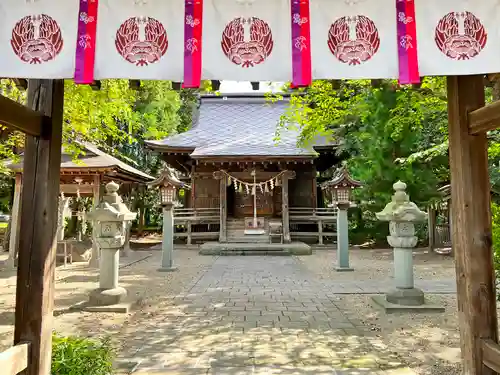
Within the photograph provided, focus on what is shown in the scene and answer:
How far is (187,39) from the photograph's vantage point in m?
2.64

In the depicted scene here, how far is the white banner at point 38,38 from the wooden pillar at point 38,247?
276mm

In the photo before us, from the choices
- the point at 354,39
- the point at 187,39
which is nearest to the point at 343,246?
the point at 354,39

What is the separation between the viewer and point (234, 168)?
53.6 ft

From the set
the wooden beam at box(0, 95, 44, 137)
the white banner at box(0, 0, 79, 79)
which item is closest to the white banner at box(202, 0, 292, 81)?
the white banner at box(0, 0, 79, 79)

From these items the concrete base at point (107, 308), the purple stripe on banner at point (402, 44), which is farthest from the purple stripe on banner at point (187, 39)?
the concrete base at point (107, 308)

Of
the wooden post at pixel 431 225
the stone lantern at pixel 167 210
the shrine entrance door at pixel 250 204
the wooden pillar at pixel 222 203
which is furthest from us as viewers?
the shrine entrance door at pixel 250 204

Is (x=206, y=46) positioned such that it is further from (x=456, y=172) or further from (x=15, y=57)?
(x=456, y=172)

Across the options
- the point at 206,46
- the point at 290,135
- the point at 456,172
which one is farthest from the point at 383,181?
the point at 206,46

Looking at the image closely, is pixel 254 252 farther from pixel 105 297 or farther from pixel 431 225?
pixel 105 297

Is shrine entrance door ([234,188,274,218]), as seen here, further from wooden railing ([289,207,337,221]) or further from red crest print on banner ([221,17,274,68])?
red crest print on banner ([221,17,274,68])

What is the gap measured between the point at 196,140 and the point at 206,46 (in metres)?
15.1

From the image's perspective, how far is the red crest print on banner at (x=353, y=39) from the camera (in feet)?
8.68

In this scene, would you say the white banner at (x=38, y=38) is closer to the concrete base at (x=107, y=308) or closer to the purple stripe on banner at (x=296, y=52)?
the purple stripe on banner at (x=296, y=52)

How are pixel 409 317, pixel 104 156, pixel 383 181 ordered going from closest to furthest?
pixel 409 317
pixel 104 156
pixel 383 181
